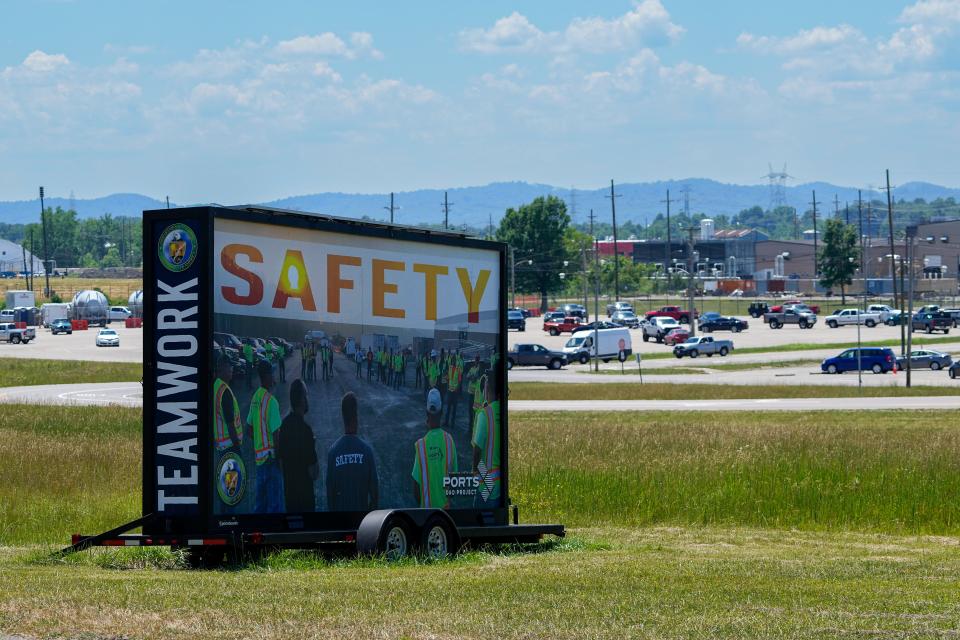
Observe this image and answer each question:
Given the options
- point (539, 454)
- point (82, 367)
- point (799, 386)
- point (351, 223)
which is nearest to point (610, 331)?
point (799, 386)

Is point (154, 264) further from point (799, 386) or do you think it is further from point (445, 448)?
point (799, 386)

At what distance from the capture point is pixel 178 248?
1427cm

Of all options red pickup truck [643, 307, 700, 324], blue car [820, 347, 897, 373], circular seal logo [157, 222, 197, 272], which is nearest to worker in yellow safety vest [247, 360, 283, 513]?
circular seal logo [157, 222, 197, 272]

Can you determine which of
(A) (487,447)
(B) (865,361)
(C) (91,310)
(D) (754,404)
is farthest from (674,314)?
(A) (487,447)

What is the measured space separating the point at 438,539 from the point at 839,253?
142177 millimetres

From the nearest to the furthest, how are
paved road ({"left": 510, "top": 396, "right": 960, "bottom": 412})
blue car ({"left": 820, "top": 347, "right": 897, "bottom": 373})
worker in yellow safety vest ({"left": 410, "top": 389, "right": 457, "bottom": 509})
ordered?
worker in yellow safety vest ({"left": 410, "top": 389, "right": 457, "bottom": 509})
paved road ({"left": 510, "top": 396, "right": 960, "bottom": 412})
blue car ({"left": 820, "top": 347, "right": 897, "bottom": 373})

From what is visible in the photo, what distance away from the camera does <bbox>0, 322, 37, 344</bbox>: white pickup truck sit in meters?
109

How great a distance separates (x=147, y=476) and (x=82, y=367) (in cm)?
6836

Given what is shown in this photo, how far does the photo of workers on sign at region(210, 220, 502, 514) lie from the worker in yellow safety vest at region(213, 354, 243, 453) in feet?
0.09

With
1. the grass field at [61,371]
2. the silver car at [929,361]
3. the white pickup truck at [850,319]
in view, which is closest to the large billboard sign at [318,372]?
the grass field at [61,371]

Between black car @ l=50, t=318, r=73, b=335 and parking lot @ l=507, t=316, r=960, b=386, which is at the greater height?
black car @ l=50, t=318, r=73, b=335

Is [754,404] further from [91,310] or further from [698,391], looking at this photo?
[91,310]

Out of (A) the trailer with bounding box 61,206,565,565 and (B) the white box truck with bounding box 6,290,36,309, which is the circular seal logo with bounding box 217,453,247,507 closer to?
(A) the trailer with bounding box 61,206,565,565

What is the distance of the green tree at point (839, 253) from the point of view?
150 metres
